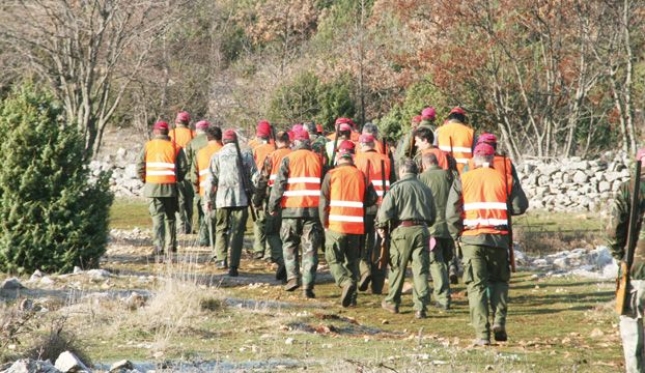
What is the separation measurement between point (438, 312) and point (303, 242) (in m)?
2.08

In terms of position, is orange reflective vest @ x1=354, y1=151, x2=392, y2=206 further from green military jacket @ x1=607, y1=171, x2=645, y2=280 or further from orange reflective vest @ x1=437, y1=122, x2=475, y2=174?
green military jacket @ x1=607, y1=171, x2=645, y2=280

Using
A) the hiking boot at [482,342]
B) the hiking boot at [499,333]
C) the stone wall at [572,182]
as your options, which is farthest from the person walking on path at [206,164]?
the stone wall at [572,182]

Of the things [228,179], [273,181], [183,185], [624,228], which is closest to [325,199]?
[273,181]

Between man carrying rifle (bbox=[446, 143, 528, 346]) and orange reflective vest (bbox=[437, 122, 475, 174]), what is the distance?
441cm

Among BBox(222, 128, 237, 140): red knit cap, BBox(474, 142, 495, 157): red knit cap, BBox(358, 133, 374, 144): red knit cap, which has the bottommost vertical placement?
BBox(474, 142, 495, 157): red knit cap

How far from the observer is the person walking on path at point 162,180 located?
63.8 feet

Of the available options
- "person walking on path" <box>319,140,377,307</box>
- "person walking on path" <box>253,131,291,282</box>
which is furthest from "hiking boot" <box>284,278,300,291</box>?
"person walking on path" <box>319,140,377,307</box>

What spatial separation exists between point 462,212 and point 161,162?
302 inches

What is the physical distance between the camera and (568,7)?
3194 cm

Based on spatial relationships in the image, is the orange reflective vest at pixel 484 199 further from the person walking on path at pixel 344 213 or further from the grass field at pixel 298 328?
the person walking on path at pixel 344 213

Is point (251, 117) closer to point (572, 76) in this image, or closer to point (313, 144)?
point (572, 76)

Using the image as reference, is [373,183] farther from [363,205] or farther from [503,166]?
[503,166]

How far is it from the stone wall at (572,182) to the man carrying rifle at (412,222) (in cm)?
1378

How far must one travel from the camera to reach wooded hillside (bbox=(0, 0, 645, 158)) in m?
28.3
